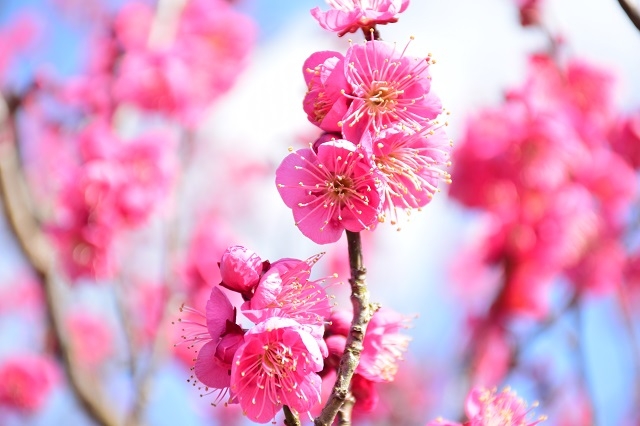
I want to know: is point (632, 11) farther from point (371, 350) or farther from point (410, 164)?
point (371, 350)

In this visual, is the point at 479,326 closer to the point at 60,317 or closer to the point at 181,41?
the point at 60,317

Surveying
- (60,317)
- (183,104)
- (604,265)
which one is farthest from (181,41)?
(604,265)

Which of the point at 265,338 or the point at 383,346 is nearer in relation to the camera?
the point at 265,338

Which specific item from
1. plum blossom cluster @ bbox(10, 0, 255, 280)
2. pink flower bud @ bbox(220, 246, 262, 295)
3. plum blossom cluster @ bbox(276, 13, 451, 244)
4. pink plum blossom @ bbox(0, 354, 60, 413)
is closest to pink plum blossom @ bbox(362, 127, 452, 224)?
plum blossom cluster @ bbox(276, 13, 451, 244)

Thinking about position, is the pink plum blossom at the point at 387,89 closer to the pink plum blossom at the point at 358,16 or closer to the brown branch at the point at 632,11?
the pink plum blossom at the point at 358,16

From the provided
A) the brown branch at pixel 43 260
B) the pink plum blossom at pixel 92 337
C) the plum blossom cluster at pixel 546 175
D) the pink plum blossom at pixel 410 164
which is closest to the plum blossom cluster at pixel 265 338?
the pink plum blossom at pixel 410 164

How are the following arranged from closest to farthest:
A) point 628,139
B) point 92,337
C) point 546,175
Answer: point 546,175 < point 628,139 < point 92,337

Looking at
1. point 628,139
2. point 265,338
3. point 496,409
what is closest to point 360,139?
point 265,338

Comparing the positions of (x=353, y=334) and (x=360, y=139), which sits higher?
(x=360, y=139)
